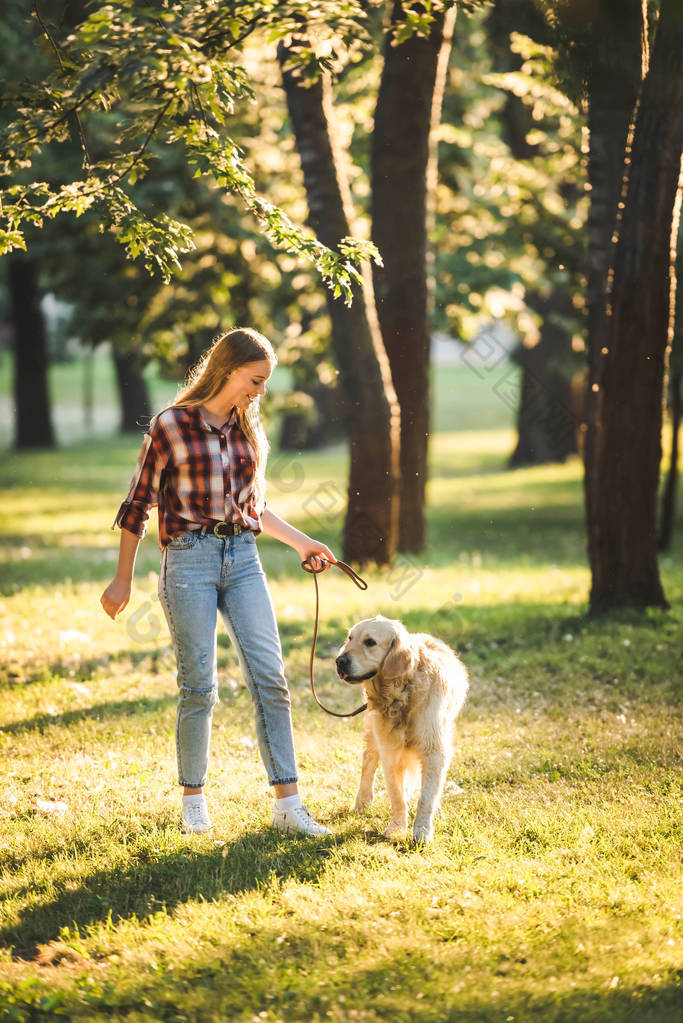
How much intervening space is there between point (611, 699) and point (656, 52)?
505 cm

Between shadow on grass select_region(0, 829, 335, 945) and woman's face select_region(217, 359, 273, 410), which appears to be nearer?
shadow on grass select_region(0, 829, 335, 945)

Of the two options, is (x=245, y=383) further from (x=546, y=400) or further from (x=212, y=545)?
(x=546, y=400)

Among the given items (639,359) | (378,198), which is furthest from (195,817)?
(378,198)

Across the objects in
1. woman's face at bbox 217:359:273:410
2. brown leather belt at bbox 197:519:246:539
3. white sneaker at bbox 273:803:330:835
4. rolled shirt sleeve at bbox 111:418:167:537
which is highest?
woman's face at bbox 217:359:273:410

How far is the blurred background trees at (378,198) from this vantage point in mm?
5734

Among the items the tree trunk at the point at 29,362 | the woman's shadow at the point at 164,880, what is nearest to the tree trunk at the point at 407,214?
the woman's shadow at the point at 164,880

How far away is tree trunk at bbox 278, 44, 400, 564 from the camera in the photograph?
11.0 metres

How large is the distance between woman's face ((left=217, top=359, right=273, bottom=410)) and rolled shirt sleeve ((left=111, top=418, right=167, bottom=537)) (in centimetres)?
37

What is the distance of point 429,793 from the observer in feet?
16.6

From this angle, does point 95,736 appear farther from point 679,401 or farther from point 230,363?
point 679,401

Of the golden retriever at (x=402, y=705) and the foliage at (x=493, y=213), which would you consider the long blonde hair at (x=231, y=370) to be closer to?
the golden retriever at (x=402, y=705)

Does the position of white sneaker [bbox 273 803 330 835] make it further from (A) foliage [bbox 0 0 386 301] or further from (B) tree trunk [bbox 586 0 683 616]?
(B) tree trunk [bbox 586 0 683 616]

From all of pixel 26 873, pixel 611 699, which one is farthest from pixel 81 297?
pixel 26 873

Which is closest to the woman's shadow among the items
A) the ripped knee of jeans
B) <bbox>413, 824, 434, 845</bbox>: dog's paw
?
<bbox>413, 824, 434, 845</bbox>: dog's paw
